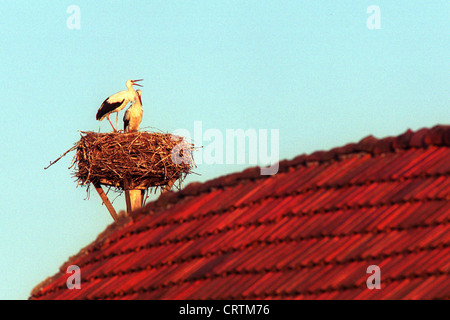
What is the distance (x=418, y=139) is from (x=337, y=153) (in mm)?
609

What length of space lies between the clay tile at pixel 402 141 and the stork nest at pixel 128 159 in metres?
11.3

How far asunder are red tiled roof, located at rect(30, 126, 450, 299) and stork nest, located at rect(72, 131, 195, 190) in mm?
10225

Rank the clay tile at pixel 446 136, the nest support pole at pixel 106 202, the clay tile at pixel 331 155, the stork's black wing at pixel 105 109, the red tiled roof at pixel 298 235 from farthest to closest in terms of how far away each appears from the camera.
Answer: the stork's black wing at pixel 105 109 → the nest support pole at pixel 106 202 → the clay tile at pixel 331 155 → the clay tile at pixel 446 136 → the red tiled roof at pixel 298 235

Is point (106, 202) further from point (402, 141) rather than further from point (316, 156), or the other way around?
point (402, 141)

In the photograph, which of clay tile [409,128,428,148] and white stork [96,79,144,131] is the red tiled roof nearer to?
clay tile [409,128,428,148]

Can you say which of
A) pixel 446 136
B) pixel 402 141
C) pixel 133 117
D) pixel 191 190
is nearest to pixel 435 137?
pixel 446 136

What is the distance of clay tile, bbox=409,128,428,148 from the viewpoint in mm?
5959

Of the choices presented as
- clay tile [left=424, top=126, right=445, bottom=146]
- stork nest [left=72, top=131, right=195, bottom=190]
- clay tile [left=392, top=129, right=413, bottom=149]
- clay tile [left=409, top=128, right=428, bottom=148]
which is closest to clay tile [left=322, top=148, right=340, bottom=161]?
clay tile [left=392, top=129, right=413, bottom=149]

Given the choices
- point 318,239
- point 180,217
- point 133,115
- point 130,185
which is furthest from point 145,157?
point 318,239

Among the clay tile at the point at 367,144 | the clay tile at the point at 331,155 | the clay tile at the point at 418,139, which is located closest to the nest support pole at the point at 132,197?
the clay tile at the point at 331,155

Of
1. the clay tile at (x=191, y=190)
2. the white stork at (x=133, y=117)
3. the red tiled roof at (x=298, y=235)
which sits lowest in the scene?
the red tiled roof at (x=298, y=235)

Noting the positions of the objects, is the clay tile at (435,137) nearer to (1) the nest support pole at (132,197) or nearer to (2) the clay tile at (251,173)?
(2) the clay tile at (251,173)

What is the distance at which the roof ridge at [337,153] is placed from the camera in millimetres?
5938
